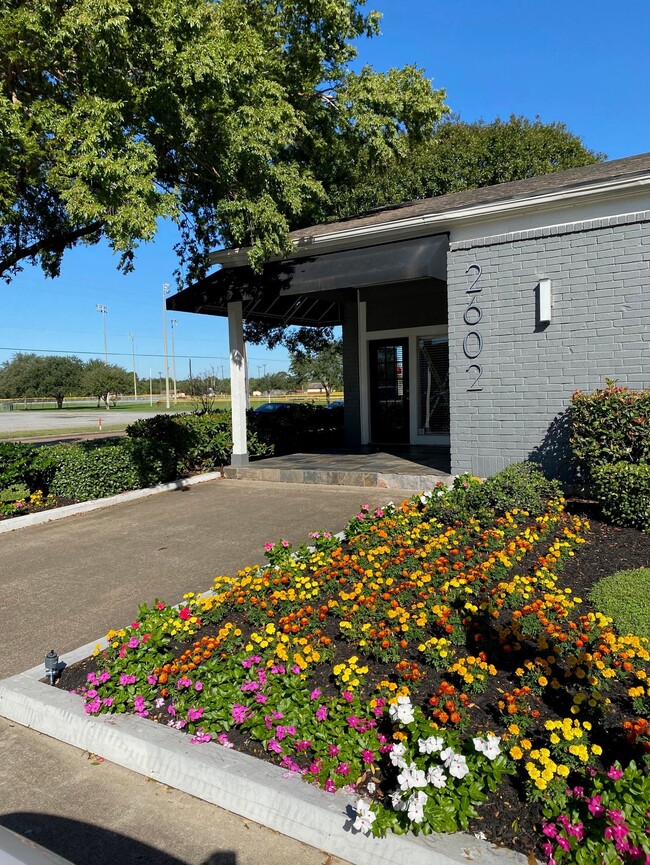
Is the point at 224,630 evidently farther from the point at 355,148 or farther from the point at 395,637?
the point at 355,148

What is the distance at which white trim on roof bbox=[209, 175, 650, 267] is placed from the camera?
683cm

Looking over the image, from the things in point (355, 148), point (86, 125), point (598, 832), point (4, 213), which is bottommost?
point (598, 832)

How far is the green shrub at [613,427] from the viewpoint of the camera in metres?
5.85

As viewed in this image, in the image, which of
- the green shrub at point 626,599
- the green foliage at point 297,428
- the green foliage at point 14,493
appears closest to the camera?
the green shrub at point 626,599

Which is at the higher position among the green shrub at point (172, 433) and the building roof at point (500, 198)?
the building roof at point (500, 198)

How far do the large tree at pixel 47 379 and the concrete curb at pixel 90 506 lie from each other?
78.6m

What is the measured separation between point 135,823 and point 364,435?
10748mm


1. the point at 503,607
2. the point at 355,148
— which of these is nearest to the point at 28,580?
the point at 503,607

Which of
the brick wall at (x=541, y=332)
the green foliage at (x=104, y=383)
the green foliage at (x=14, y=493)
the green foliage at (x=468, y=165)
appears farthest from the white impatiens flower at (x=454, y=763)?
the green foliage at (x=104, y=383)

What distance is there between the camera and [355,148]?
37.6 ft

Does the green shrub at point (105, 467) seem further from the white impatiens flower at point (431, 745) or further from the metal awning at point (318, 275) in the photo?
the white impatiens flower at point (431, 745)

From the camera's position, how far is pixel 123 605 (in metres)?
4.78

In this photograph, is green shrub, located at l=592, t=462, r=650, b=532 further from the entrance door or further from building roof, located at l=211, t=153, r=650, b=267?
the entrance door

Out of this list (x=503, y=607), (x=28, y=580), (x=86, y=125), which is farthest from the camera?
(x=86, y=125)
